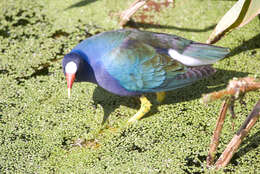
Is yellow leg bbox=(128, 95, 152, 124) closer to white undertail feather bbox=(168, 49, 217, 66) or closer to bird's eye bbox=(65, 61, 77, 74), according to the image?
white undertail feather bbox=(168, 49, 217, 66)

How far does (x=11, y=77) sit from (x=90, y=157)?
100cm

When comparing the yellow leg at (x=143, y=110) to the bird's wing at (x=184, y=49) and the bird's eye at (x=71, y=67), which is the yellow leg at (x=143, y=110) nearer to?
the bird's wing at (x=184, y=49)

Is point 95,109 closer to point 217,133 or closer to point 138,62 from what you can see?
point 138,62

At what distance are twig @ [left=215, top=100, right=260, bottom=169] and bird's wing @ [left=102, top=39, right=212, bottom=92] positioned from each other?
0.51 meters

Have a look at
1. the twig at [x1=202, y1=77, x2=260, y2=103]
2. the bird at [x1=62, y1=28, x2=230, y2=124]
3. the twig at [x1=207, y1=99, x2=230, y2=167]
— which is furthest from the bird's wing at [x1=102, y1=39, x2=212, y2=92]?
the twig at [x1=202, y1=77, x2=260, y2=103]

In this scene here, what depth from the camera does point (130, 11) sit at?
9.91ft

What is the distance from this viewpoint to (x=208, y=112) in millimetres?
2508

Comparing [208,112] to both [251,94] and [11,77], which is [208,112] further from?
[11,77]

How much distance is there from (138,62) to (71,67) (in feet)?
1.33

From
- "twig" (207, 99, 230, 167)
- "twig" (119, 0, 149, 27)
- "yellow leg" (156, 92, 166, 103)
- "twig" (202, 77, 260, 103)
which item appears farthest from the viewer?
"twig" (119, 0, 149, 27)

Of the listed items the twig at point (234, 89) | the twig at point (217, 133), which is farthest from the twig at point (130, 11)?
the twig at point (234, 89)

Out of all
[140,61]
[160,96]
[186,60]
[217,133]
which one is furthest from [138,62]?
[217,133]

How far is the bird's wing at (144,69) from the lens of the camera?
2201 millimetres

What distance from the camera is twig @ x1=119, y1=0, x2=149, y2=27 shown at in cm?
296
